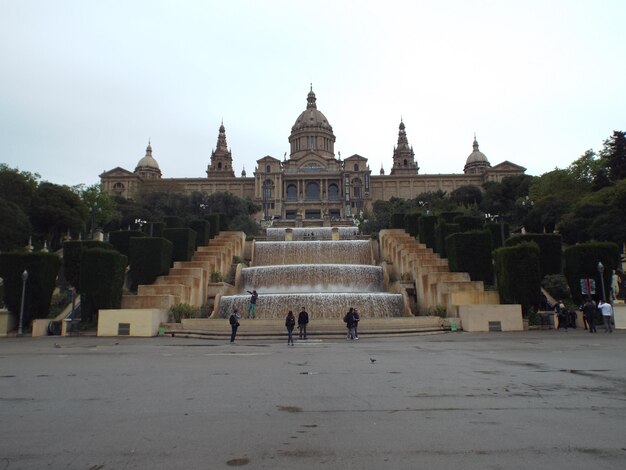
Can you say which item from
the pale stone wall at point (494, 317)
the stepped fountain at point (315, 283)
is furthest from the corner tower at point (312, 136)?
the pale stone wall at point (494, 317)

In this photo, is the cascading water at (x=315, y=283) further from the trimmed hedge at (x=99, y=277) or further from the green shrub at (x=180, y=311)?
the trimmed hedge at (x=99, y=277)

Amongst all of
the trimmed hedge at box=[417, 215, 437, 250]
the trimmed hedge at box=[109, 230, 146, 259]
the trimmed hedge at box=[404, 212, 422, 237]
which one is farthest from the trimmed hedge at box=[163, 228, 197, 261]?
the trimmed hedge at box=[404, 212, 422, 237]

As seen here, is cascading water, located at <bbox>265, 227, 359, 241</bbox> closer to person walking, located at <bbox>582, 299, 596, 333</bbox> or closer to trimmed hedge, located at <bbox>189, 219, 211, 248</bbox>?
trimmed hedge, located at <bbox>189, 219, 211, 248</bbox>

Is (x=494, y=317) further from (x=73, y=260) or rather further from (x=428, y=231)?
(x=73, y=260)

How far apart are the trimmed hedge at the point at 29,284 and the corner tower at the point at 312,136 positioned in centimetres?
11110

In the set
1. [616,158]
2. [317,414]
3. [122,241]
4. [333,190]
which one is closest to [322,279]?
[122,241]

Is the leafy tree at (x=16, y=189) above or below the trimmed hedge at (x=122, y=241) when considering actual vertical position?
above

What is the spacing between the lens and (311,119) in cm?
14188

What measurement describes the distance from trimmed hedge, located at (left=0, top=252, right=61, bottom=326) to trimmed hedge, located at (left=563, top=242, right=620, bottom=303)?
25.3m

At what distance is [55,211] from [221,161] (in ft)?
271

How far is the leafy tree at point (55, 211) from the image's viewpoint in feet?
182

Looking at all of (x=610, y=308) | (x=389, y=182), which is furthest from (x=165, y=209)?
(x=610, y=308)

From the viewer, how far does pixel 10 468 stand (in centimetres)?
438

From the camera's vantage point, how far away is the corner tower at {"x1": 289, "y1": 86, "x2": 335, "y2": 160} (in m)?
138
